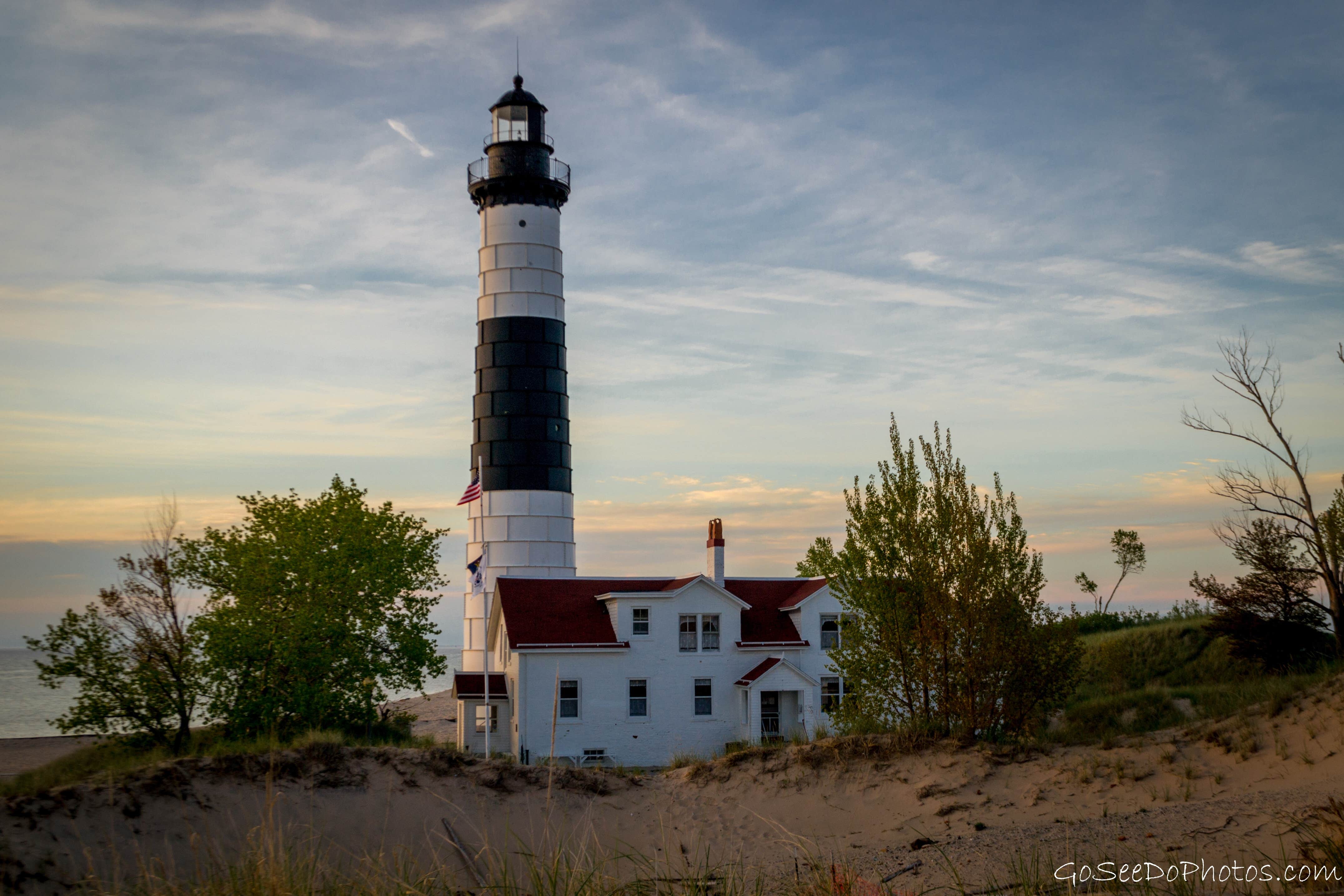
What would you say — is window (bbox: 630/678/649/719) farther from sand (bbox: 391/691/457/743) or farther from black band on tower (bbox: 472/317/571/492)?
black band on tower (bbox: 472/317/571/492)

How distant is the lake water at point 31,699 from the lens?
52.6 meters

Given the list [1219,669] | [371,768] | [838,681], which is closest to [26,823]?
[371,768]

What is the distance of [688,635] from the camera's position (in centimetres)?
3362

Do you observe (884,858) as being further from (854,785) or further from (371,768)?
(371,768)

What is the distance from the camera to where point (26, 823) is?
14.1 m

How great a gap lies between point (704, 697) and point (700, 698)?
0.51ft

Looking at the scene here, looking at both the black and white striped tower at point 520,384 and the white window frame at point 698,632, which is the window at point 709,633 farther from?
the black and white striped tower at point 520,384

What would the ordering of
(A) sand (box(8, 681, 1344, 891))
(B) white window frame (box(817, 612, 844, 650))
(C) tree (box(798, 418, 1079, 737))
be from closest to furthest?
(A) sand (box(8, 681, 1344, 891))
(C) tree (box(798, 418, 1079, 737))
(B) white window frame (box(817, 612, 844, 650))

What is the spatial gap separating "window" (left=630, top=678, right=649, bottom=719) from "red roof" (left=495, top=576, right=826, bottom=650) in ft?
4.91

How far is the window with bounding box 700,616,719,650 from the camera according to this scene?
111ft

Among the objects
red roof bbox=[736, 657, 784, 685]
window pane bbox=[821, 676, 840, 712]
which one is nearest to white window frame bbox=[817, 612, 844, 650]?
window pane bbox=[821, 676, 840, 712]

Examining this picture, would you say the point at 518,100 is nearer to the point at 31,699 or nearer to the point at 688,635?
the point at 688,635

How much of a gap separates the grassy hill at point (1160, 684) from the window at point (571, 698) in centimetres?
1502

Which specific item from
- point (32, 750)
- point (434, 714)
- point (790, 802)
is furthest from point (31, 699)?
point (790, 802)
